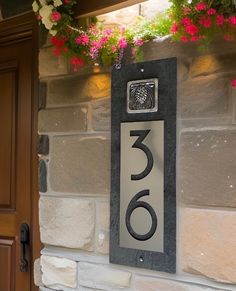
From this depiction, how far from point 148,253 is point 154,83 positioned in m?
0.66

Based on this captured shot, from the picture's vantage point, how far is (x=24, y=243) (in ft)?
7.46

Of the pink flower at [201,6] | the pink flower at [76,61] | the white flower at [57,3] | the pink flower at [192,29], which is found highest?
the white flower at [57,3]

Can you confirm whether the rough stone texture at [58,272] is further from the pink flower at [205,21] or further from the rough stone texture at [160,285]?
the pink flower at [205,21]

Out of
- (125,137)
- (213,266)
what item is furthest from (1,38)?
(213,266)

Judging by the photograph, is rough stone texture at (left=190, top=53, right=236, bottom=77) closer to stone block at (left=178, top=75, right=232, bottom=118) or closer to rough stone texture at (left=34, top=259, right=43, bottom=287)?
stone block at (left=178, top=75, right=232, bottom=118)

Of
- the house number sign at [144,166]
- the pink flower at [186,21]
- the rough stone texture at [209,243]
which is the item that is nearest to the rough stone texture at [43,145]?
the house number sign at [144,166]

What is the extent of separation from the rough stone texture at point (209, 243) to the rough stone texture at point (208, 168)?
0.05 meters

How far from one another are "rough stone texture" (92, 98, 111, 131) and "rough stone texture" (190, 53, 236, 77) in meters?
0.41

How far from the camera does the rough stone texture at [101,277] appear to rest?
72.6 inches

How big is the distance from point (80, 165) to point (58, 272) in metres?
0.49

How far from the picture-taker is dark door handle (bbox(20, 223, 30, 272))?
7.44 ft

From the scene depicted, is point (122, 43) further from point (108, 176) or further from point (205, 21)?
point (108, 176)

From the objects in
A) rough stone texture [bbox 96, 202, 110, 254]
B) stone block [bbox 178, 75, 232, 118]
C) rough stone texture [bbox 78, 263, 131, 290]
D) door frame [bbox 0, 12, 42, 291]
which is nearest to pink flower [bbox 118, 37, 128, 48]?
stone block [bbox 178, 75, 232, 118]

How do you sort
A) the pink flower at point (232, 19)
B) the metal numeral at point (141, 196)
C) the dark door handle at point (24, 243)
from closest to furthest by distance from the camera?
1. the pink flower at point (232, 19)
2. the metal numeral at point (141, 196)
3. the dark door handle at point (24, 243)
